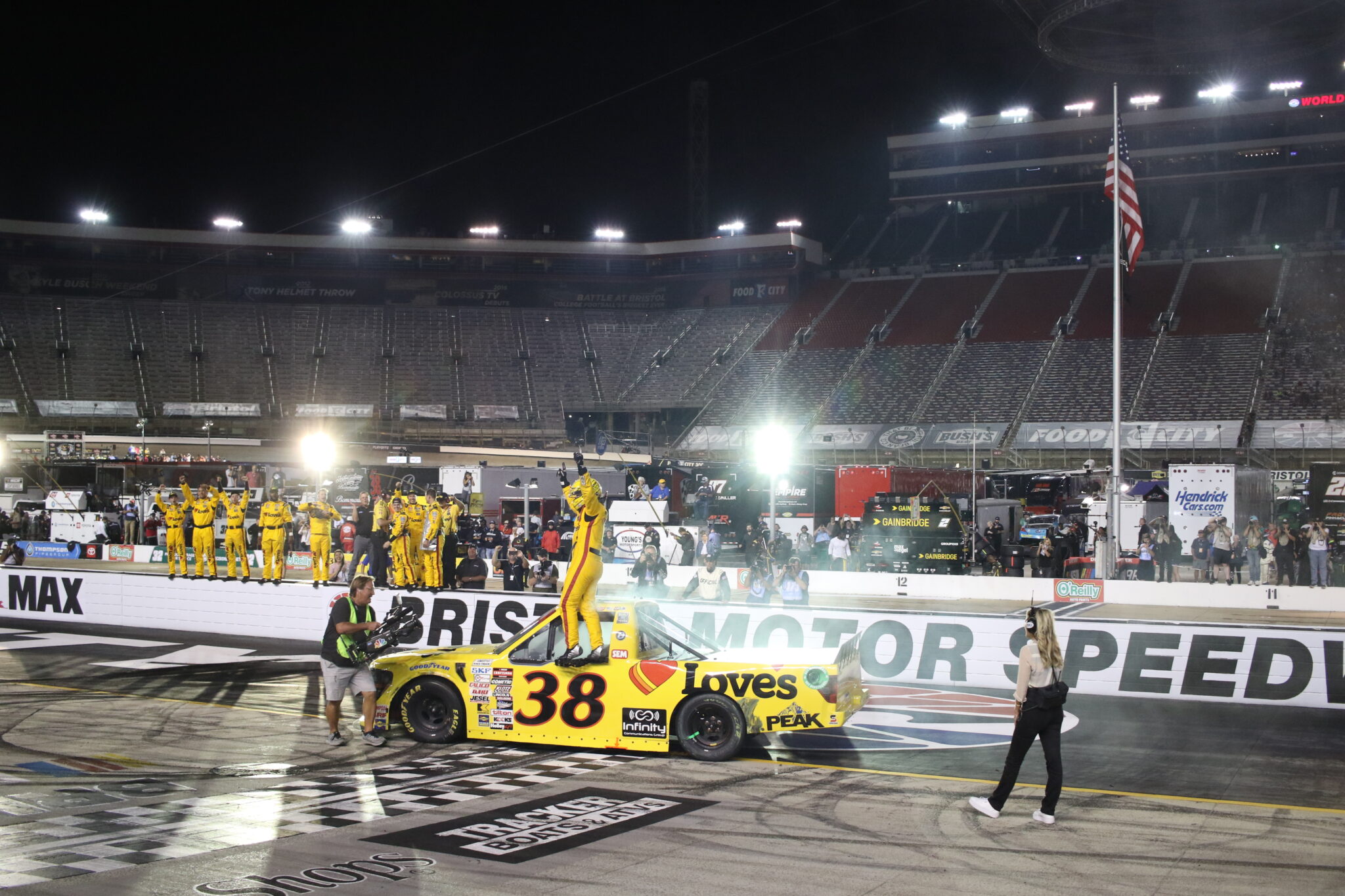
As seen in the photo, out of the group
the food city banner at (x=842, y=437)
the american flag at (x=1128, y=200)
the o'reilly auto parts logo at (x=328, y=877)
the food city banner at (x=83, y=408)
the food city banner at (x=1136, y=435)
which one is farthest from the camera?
the food city banner at (x=83, y=408)

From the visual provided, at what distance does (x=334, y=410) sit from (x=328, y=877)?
52507 mm

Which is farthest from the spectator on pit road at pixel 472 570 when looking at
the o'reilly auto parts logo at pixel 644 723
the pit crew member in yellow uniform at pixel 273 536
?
the o'reilly auto parts logo at pixel 644 723

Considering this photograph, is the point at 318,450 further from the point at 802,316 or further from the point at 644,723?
the point at 644,723

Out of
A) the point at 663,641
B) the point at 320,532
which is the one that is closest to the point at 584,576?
the point at 663,641

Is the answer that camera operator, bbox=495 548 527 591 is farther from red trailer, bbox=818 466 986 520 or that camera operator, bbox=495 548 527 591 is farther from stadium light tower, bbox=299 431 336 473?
stadium light tower, bbox=299 431 336 473

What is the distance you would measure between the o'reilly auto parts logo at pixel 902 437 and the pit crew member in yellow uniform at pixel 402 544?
30.5 meters

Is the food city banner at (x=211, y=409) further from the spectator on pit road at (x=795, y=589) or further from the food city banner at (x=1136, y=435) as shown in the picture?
the spectator on pit road at (x=795, y=589)

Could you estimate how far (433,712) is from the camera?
10.7 m

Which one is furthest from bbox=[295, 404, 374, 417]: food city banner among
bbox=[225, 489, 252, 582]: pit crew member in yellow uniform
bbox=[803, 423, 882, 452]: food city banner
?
bbox=[225, 489, 252, 582]: pit crew member in yellow uniform

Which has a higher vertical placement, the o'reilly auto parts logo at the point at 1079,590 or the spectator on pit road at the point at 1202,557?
the spectator on pit road at the point at 1202,557

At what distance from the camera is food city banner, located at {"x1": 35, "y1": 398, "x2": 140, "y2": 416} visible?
52.3 meters

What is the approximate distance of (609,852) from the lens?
6.97 meters

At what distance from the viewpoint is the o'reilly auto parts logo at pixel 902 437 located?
4584 cm

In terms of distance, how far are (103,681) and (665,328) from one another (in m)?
51.5
